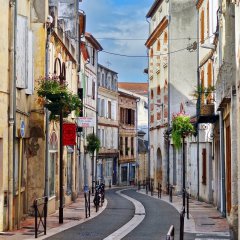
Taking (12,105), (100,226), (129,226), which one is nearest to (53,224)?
(100,226)

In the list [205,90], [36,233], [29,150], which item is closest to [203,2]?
[205,90]

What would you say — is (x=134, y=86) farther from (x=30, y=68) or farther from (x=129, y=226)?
(x=129, y=226)

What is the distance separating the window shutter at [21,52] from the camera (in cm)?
1862

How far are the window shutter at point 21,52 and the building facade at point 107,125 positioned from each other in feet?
126

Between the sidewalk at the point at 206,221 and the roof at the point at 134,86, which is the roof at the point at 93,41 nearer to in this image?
the sidewalk at the point at 206,221

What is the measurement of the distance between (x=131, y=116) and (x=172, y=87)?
96.0ft

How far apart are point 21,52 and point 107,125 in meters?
43.6

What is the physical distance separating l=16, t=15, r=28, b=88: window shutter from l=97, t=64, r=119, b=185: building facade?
38554 millimetres

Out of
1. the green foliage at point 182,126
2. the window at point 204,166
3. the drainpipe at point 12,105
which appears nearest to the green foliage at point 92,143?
the window at point 204,166

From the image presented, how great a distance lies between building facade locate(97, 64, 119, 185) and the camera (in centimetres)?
5964

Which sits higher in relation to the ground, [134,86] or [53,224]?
[134,86]

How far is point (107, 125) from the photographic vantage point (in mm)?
62375

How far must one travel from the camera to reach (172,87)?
1690 inches

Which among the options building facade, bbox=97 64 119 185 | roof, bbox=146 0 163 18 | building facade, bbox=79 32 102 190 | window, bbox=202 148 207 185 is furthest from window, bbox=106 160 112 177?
window, bbox=202 148 207 185
